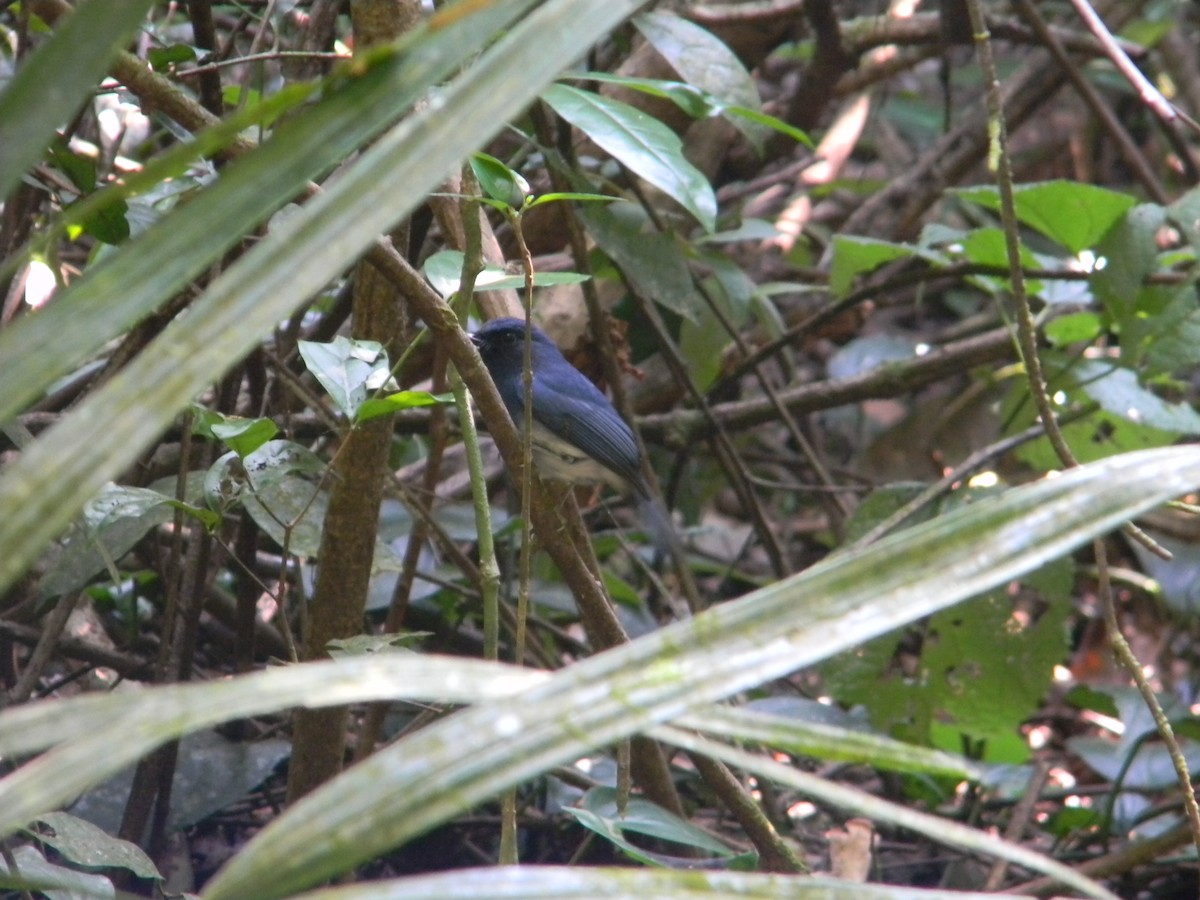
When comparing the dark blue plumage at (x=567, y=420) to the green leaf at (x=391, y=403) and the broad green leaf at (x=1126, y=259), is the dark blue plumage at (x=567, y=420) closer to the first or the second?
the broad green leaf at (x=1126, y=259)

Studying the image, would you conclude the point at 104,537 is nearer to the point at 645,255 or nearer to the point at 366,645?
the point at 366,645

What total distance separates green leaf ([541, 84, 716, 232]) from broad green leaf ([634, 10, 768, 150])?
51 cm

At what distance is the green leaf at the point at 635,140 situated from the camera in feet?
7.50

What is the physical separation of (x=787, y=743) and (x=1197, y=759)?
2952mm

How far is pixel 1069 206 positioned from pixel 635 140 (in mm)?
1427

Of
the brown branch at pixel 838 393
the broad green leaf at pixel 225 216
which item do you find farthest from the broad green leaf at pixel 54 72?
the brown branch at pixel 838 393

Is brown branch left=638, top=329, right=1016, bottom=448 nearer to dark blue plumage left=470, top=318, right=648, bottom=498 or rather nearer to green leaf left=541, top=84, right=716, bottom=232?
dark blue plumage left=470, top=318, right=648, bottom=498

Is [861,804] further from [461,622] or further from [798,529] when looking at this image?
[798,529]

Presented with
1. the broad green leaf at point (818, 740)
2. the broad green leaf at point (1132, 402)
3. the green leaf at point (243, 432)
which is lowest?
the broad green leaf at point (818, 740)

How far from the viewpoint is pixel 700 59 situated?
289cm

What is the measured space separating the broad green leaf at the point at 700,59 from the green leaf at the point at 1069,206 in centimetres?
65

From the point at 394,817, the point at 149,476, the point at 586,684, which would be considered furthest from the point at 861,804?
the point at 149,476

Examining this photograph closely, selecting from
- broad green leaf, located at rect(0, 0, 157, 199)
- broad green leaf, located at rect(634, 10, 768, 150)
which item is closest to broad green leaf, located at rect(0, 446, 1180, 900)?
broad green leaf, located at rect(0, 0, 157, 199)

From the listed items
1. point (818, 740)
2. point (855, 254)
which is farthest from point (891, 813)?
point (855, 254)
